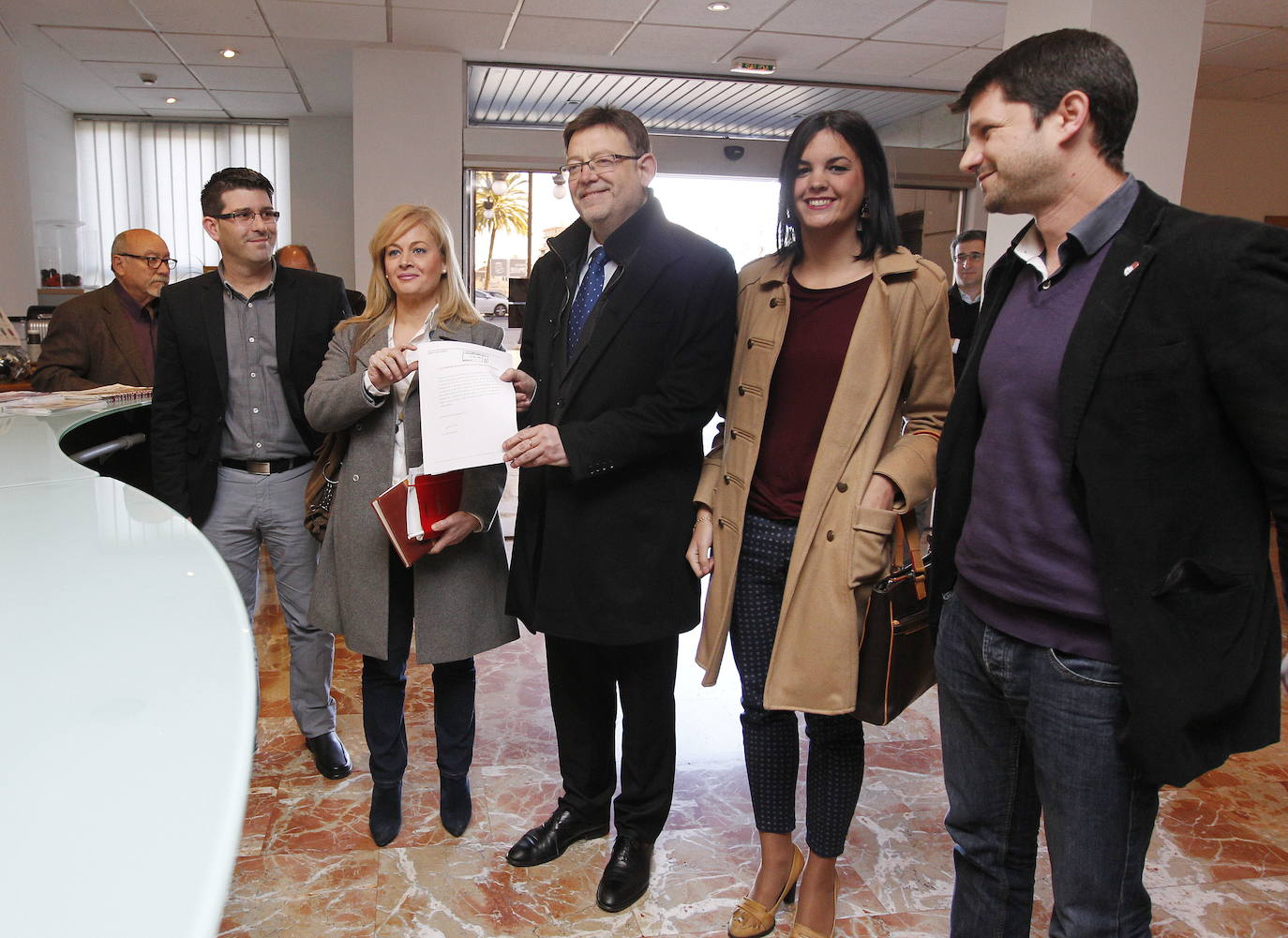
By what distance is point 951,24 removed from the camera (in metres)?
6.17

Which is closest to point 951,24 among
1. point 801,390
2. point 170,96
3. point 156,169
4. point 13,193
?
point 801,390

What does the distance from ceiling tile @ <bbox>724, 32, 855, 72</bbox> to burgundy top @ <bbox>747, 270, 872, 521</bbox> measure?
5.43 m

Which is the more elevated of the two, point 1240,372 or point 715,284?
point 715,284

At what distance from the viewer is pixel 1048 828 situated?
1.38 meters

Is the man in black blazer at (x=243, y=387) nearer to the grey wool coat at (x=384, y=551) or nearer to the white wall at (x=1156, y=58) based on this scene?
the grey wool coat at (x=384, y=551)

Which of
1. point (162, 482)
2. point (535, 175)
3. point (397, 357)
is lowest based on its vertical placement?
point (162, 482)

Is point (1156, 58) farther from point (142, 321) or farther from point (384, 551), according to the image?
point (142, 321)

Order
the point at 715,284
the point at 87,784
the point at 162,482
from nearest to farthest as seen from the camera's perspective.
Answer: the point at 87,784
the point at 715,284
the point at 162,482

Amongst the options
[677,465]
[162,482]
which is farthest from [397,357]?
[162,482]

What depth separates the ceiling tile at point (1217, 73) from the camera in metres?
6.96

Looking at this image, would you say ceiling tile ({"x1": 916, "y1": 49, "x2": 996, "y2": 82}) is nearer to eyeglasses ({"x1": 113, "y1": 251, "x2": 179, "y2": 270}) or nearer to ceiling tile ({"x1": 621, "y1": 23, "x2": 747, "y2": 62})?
ceiling tile ({"x1": 621, "y1": 23, "x2": 747, "y2": 62})

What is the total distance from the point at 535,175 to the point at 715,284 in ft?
21.5

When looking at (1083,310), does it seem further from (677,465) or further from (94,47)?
(94,47)

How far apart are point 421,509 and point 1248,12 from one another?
623 centimetres
